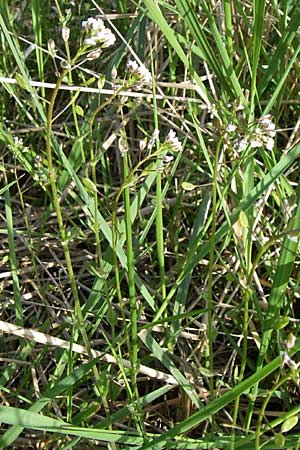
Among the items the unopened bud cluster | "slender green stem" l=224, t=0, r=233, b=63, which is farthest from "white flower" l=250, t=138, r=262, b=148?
"slender green stem" l=224, t=0, r=233, b=63

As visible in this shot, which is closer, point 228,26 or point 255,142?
point 255,142

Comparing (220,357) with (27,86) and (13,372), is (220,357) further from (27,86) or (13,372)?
(27,86)

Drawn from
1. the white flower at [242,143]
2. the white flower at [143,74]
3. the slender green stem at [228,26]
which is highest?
the white flower at [143,74]

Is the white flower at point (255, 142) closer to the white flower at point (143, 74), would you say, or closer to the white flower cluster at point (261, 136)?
the white flower cluster at point (261, 136)

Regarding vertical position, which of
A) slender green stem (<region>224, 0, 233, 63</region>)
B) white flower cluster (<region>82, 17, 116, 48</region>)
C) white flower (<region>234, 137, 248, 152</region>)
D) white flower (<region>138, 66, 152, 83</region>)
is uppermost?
white flower cluster (<region>82, 17, 116, 48</region>)

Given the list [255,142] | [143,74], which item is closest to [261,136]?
[255,142]

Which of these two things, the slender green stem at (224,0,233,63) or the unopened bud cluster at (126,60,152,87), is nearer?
the unopened bud cluster at (126,60,152,87)

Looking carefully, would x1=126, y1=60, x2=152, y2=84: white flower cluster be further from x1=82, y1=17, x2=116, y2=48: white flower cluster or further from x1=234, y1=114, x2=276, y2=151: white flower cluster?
x1=234, y1=114, x2=276, y2=151: white flower cluster

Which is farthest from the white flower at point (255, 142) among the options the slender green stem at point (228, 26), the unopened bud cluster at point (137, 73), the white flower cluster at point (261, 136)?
the slender green stem at point (228, 26)

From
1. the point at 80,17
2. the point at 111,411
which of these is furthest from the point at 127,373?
the point at 80,17

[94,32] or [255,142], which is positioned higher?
[94,32]

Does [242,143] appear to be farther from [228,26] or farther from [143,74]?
[228,26]
